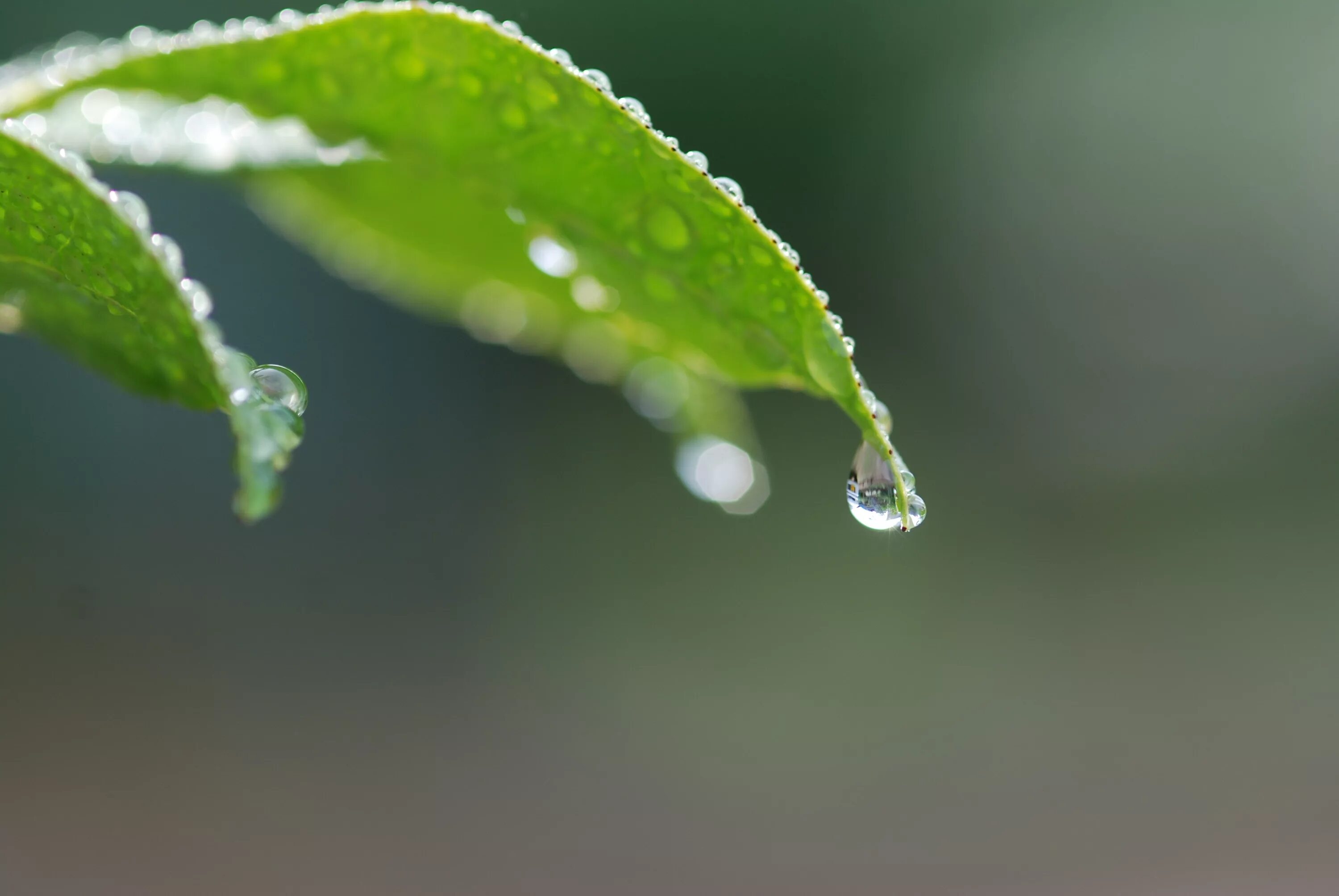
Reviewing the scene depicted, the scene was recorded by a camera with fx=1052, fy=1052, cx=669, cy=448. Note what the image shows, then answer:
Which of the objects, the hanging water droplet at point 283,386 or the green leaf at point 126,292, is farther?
the hanging water droplet at point 283,386

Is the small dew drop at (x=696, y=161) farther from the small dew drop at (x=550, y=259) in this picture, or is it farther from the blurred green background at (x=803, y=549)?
the blurred green background at (x=803, y=549)

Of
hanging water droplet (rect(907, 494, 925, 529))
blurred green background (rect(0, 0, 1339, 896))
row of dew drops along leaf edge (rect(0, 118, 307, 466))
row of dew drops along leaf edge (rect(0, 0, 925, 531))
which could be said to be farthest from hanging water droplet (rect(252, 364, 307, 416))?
blurred green background (rect(0, 0, 1339, 896))

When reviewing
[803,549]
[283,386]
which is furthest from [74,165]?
[803,549]

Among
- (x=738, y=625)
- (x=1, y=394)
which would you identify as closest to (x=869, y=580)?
(x=738, y=625)

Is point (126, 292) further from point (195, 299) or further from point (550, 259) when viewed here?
point (550, 259)

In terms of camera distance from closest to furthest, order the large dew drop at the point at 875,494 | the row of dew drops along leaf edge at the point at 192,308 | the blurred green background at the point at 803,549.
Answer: the row of dew drops along leaf edge at the point at 192,308 → the large dew drop at the point at 875,494 → the blurred green background at the point at 803,549

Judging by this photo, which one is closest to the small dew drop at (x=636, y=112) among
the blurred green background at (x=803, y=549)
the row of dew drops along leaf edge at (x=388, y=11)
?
the row of dew drops along leaf edge at (x=388, y=11)

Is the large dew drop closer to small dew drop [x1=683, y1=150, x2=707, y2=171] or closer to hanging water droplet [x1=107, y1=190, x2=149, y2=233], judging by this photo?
small dew drop [x1=683, y1=150, x2=707, y2=171]
